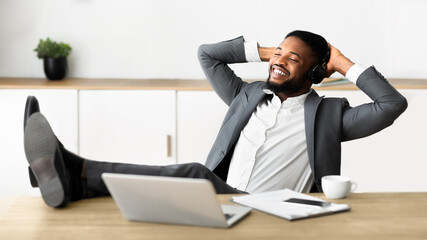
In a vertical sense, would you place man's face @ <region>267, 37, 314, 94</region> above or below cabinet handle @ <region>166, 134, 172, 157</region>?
above

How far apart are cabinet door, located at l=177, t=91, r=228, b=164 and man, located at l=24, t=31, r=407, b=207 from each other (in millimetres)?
1073

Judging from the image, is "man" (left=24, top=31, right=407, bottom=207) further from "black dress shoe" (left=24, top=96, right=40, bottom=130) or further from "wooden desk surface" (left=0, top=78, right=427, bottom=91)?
"wooden desk surface" (left=0, top=78, right=427, bottom=91)

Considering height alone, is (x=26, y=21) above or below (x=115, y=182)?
Result: above

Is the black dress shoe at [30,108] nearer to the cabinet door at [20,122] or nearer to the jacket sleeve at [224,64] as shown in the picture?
the jacket sleeve at [224,64]

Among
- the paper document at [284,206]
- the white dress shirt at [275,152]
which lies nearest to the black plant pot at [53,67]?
the white dress shirt at [275,152]

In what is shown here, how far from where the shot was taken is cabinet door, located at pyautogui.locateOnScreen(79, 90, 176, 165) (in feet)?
13.6

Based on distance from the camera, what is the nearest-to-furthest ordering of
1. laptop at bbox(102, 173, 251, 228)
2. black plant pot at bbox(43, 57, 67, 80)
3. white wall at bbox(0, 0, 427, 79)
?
laptop at bbox(102, 173, 251, 228) → black plant pot at bbox(43, 57, 67, 80) → white wall at bbox(0, 0, 427, 79)

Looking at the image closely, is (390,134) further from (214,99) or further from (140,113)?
(140,113)

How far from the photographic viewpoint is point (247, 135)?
2.86 metres

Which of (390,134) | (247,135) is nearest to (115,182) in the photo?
(247,135)

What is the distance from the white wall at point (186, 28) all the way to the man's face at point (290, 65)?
68.6 inches

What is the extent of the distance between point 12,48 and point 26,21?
→ 0.68ft

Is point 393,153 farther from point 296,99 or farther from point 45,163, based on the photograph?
point 45,163

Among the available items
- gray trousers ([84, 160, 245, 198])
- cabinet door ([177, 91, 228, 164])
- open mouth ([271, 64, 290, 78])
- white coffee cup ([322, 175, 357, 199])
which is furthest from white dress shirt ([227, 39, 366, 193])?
cabinet door ([177, 91, 228, 164])
